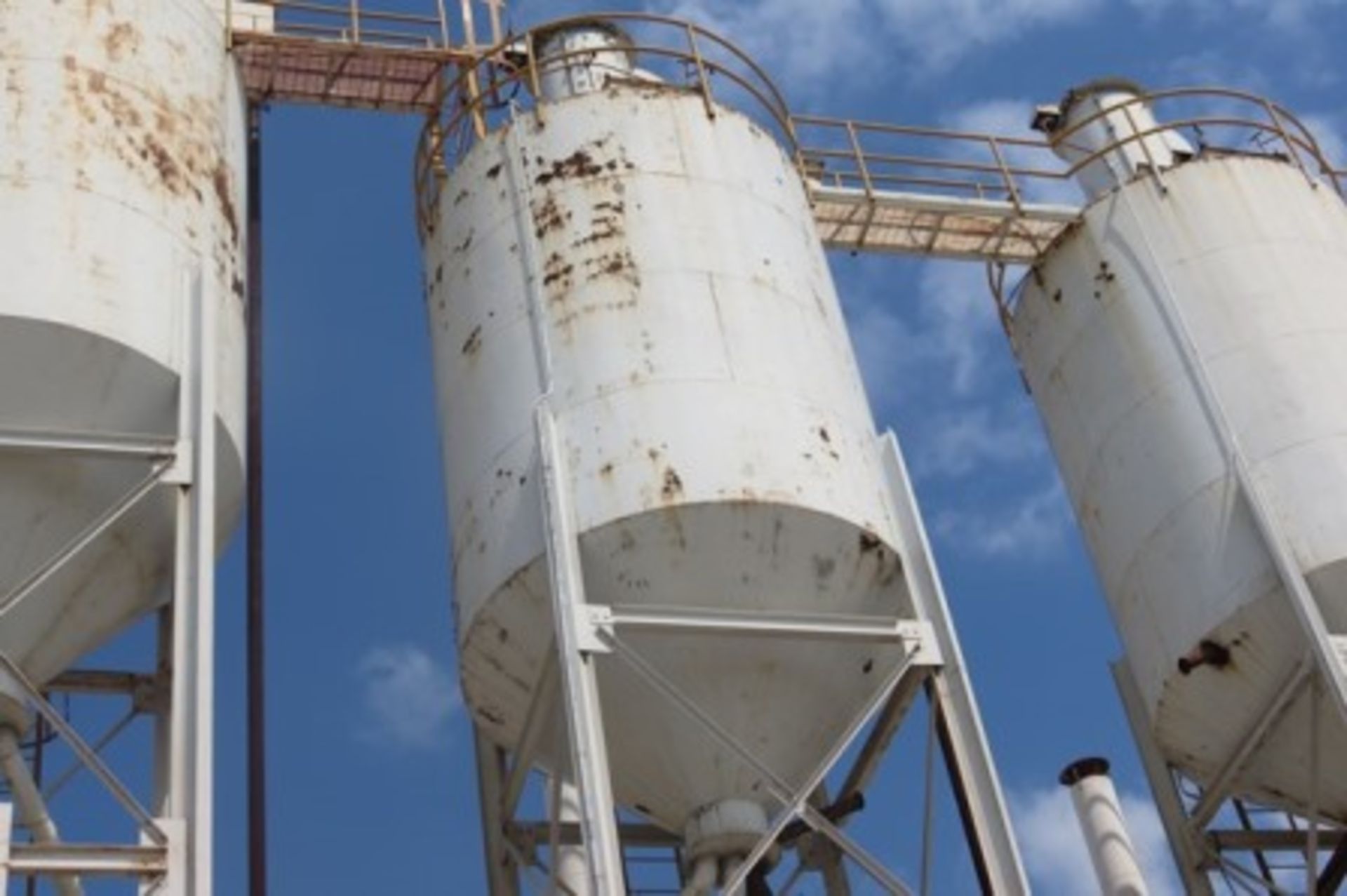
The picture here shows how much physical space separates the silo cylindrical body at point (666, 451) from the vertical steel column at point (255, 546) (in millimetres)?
1867

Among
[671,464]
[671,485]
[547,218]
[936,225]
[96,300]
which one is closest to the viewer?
[96,300]

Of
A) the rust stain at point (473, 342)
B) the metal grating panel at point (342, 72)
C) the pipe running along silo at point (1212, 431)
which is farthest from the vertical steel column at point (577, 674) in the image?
the metal grating panel at point (342, 72)

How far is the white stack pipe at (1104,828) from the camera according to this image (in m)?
17.0

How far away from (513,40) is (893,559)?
6.83 meters

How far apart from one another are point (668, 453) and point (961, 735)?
273 cm

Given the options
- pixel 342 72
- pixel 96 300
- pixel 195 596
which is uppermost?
pixel 342 72

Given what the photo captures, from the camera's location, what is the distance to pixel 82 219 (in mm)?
12961

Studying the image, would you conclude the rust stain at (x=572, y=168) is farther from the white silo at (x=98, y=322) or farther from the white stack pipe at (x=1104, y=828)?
the white stack pipe at (x=1104, y=828)

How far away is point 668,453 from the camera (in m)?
13.0

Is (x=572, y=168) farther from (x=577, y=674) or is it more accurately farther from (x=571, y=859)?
(x=571, y=859)

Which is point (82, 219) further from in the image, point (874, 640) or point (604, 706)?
point (874, 640)

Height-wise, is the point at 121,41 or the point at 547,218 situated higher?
the point at 121,41

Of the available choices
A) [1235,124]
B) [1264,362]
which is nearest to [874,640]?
[1264,362]

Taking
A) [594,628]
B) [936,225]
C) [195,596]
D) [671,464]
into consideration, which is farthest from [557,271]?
[936,225]
